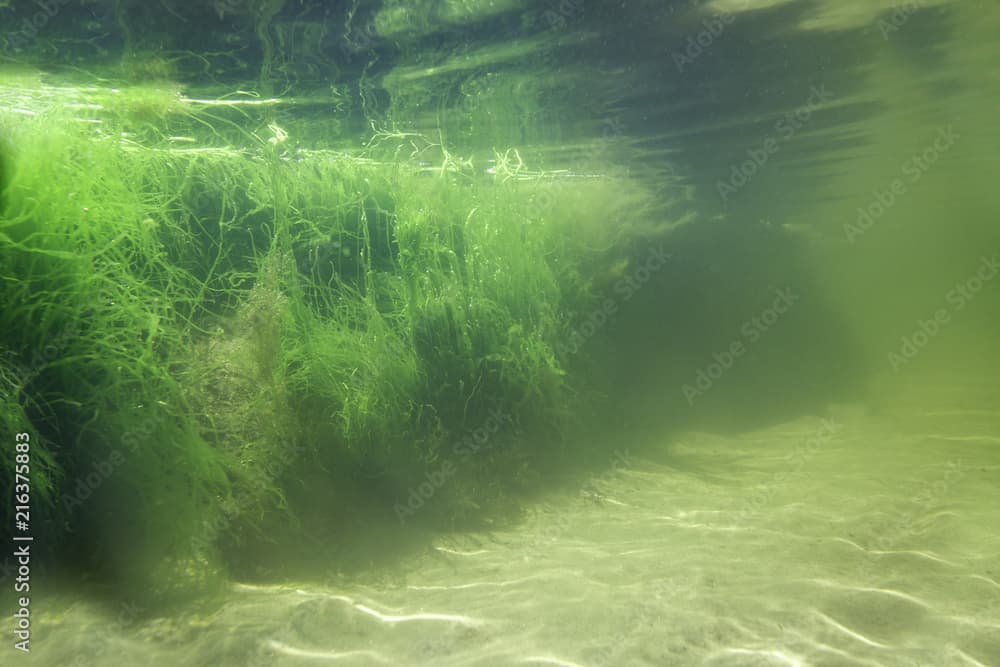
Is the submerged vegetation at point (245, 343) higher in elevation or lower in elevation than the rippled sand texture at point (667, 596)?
higher

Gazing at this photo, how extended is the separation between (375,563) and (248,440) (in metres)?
1.76

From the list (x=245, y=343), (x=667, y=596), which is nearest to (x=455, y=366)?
(x=245, y=343)

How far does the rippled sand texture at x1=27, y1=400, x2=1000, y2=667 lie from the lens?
3.43m

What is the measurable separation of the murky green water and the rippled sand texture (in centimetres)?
4

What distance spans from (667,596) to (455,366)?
3839 millimetres

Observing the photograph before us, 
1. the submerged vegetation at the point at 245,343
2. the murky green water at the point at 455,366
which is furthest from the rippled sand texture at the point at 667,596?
the submerged vegetation at the point at 245,343

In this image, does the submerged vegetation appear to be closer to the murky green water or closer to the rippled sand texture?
the murky green water

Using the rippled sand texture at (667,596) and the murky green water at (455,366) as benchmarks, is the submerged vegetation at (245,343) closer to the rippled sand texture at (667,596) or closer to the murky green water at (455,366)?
the murky green water at (455,366)

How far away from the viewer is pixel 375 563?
5.18 metres

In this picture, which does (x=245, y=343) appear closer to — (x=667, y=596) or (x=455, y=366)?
(x=455, y=366)

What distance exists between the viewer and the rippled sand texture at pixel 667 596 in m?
3.43

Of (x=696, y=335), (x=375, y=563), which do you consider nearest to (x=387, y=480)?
(x=375, y=563)

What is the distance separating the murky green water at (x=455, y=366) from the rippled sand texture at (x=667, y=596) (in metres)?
0.04

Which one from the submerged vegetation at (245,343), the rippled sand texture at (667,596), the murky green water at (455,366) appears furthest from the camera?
the submerged vegetation at (245,343)
